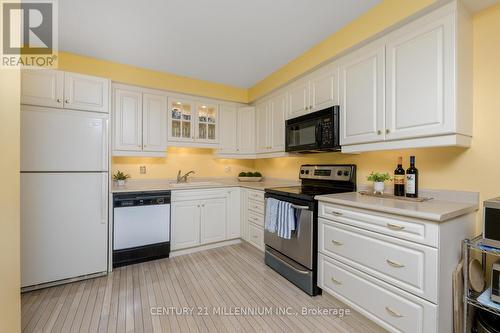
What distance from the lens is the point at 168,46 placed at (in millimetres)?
2459

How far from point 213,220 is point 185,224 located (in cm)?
40

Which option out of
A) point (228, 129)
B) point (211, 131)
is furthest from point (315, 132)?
point (211, 131)

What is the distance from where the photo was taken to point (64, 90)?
225 centimetres

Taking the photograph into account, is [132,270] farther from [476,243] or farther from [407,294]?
[476,243]

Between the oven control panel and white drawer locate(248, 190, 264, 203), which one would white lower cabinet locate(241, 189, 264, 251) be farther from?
the oven control panel

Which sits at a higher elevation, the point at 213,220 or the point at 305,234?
the point at 305,234

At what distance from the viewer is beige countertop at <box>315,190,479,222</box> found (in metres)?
1.31

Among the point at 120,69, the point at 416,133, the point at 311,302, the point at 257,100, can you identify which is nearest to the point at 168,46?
the point at 120,69

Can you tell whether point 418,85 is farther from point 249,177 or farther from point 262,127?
point 249,177

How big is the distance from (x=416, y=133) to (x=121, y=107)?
3.20 meters

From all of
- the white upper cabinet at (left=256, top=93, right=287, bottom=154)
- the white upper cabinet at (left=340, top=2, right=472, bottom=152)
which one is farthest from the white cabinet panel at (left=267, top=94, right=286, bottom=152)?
the white upper cabinet at (left=340, top=2, right=472, bottom=152)

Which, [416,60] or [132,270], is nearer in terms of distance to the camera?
[416,60]

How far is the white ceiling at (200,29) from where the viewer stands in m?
1.83

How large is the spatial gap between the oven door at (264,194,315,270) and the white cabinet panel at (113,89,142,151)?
2112mm
